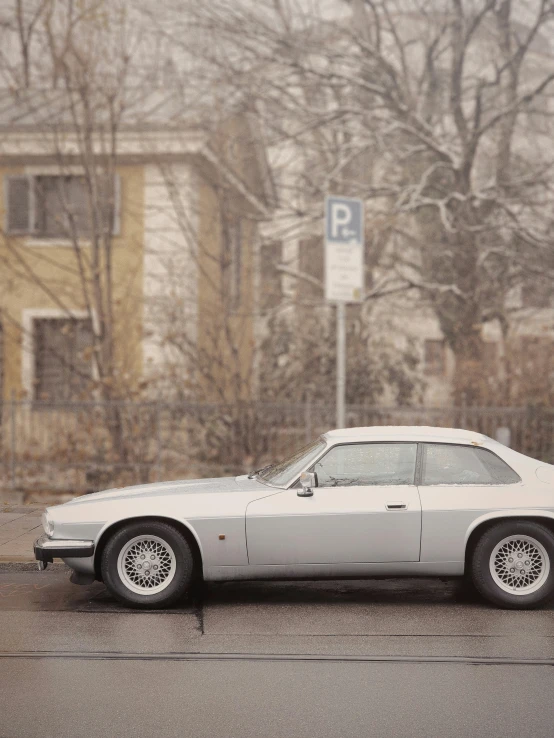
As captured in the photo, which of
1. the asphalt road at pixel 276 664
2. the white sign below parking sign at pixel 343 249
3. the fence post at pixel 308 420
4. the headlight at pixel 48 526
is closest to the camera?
the asphalt road at pixel 276 664

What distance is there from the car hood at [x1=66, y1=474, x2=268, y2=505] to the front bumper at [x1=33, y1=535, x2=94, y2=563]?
1.14ft

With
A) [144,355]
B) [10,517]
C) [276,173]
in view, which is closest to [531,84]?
[276,173]

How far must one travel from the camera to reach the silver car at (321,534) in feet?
23.4

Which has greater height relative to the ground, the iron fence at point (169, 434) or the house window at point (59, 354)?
the house window at point (59, 354)

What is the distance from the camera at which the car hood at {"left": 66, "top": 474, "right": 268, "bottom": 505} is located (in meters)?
7.42

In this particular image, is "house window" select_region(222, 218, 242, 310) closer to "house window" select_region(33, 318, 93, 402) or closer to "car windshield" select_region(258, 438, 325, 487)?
"house window" select_region(33, 318, 93, 402)

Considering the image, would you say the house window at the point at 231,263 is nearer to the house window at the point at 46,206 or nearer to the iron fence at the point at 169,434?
the house window at the point at 46,206

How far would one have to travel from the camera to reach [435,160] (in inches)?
734

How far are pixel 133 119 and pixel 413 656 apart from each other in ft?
47.5

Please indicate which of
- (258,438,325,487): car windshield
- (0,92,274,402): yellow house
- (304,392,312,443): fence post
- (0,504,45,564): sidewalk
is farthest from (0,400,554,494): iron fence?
(258,438,325,487): car windshield

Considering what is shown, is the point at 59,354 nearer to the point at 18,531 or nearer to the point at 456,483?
the point at 18,531

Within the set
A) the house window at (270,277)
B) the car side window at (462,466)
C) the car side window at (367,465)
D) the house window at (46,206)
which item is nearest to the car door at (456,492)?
the car side window at (462,466)

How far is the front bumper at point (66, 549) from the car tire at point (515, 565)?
A: 2635 mm

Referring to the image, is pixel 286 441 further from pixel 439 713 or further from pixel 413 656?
pixel 439 713
